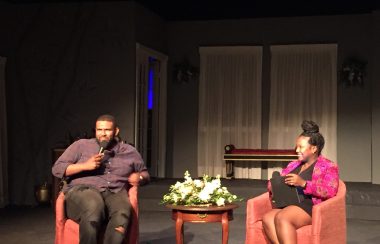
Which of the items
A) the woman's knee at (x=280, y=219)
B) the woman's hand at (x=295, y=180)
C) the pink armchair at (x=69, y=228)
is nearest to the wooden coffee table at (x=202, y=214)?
the pink armchair at (x=69, y=228)

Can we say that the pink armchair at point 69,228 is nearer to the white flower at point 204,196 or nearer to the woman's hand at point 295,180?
the white flower at point 204,196

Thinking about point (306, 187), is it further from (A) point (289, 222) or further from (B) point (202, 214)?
(B) point (202, 214)

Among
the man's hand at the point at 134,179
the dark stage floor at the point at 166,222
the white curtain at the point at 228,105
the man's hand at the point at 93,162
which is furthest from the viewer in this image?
the white curtain at the point at 228,105

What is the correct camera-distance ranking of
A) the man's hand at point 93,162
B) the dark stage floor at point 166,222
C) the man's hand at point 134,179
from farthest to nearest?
the dark stage floor at point 166,222, the man's hand at point 134,179, the man's hand at point 93,162

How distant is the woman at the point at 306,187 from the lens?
14.4ft

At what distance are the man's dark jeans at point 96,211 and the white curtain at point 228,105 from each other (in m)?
5.60

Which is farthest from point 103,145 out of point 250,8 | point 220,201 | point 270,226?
point 250,8

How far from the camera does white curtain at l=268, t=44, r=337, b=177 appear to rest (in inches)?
395

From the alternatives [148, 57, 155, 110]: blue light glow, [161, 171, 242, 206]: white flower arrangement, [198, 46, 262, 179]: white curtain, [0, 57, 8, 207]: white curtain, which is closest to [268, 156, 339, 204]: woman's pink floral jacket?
[161, 171, 242, 206]: white flower arrangement

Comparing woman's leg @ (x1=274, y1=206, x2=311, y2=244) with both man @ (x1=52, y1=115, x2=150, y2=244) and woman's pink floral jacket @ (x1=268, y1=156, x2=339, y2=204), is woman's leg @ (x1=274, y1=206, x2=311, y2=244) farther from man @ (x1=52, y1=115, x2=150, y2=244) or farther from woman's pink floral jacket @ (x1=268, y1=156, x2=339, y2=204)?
man @ (x1=52, y1=115, x2=150, y2=244)

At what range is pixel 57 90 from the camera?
912cm

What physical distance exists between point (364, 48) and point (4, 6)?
558 centimetres

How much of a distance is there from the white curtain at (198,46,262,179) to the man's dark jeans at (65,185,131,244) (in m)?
5.60

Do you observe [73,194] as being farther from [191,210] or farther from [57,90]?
[57,90]
